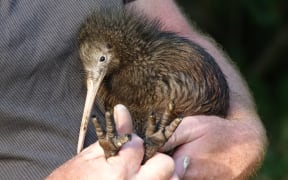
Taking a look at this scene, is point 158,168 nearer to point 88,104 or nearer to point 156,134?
point 156,134

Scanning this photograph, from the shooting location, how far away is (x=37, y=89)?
8.66ft

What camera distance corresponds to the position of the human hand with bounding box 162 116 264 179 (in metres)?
2.49

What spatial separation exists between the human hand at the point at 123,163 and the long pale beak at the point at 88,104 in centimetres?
17

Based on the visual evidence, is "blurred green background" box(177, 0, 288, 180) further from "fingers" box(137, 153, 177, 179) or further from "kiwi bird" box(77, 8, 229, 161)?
"fingers" box(137, 153, 177, 179)

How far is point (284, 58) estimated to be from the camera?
20.8ft

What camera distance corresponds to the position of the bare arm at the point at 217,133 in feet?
8.27

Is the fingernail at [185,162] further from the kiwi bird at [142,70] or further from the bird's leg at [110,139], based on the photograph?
the bird's leg at [110,139]

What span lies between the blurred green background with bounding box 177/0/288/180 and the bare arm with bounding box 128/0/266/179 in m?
2.20

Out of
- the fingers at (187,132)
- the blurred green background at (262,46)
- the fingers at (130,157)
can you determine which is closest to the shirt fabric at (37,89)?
the fingers at (187,132)

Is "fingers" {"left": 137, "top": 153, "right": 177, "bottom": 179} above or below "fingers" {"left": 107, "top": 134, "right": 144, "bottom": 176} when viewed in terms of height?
below

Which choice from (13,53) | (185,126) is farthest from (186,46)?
(13,53)

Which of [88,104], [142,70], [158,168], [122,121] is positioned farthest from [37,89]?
[158,168]

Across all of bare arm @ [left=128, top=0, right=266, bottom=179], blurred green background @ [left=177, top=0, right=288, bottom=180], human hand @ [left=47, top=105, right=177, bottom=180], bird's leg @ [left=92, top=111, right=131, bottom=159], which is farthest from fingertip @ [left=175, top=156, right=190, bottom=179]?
blurred green background @ [left=177, top=0, right=288, bottom=180]

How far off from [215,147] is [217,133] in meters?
0.04
